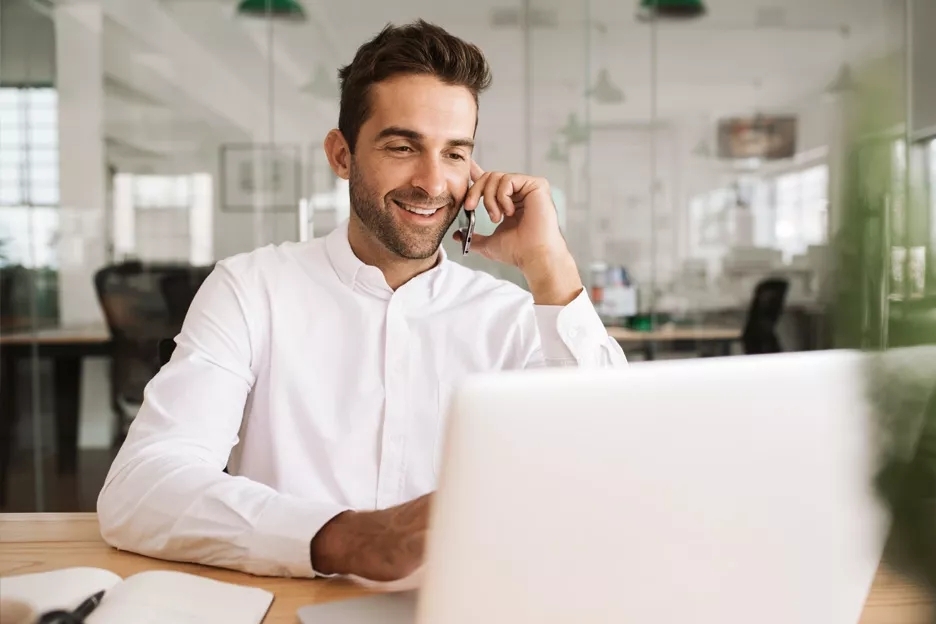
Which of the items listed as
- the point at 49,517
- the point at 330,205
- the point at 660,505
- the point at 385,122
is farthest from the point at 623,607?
the point at 330,205

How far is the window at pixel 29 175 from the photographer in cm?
394

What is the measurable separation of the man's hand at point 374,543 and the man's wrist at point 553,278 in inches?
26.6

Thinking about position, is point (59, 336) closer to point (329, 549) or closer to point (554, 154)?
point (554, 154)

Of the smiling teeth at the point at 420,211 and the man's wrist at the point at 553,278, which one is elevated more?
the smiling teeth at the point at 420,211

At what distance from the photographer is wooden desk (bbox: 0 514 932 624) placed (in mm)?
829

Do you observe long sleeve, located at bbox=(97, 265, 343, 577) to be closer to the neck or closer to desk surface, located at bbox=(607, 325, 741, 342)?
the neck

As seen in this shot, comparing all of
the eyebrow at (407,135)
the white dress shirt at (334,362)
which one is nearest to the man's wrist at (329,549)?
the white dress shirt at (334,362)

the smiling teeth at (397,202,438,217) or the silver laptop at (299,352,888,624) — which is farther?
the smiling teeth at (397,202,438,217)

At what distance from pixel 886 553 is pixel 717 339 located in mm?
4248

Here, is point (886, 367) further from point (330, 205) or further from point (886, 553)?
point (330, 205)

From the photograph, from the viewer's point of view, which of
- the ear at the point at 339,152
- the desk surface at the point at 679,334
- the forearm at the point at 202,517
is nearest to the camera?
the forearm at the point at 202,517

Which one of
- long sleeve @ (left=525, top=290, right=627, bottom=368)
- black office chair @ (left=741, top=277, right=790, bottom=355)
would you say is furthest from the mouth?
black office chair @ (left=741, top=277, right=790, bottom=355)

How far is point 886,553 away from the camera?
0.90 ft

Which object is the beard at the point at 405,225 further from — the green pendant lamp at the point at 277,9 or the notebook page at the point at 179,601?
the green pendant lamp at the point at 277,9
